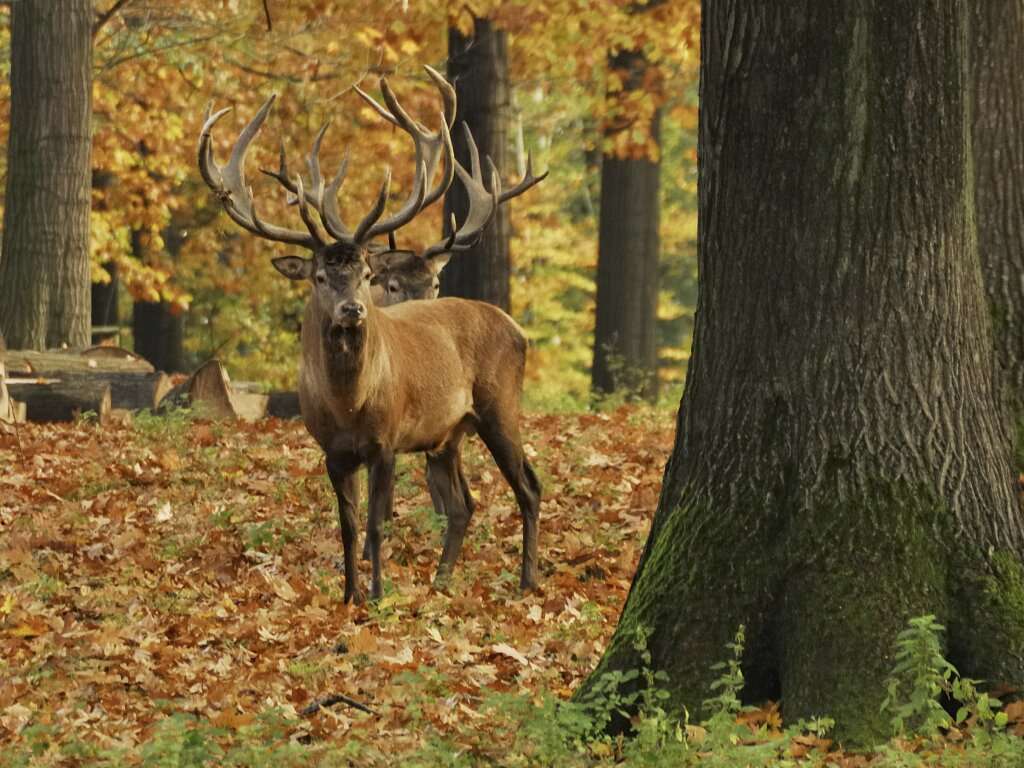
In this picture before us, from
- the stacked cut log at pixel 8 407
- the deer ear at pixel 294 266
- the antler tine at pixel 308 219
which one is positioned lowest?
the stacked cut log at pixel 8 407

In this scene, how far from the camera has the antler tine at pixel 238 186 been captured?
9.45 metres

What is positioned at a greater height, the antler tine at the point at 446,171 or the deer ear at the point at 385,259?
the antler tine at the point at 446,171

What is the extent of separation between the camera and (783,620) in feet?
19.3

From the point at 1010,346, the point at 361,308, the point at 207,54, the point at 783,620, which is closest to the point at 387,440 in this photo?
the point at 361,308

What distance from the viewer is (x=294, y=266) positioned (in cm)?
959

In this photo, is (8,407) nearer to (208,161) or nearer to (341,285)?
(208,161)

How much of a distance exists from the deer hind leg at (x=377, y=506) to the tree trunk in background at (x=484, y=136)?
713 centimetres

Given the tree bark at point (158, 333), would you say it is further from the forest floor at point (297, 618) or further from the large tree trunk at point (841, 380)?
the large tree trunk at point (841, 380)

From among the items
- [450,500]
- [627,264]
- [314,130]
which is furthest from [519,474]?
[314,130]

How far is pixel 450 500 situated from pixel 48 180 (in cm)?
767

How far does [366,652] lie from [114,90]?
18046mm

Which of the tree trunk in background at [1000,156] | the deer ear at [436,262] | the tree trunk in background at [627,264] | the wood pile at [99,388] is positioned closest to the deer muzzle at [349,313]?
the deer ear at [436,262]

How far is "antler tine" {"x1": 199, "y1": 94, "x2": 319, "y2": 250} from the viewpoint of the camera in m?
9.45

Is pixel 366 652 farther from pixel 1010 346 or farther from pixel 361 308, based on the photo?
pixel 1010 346
